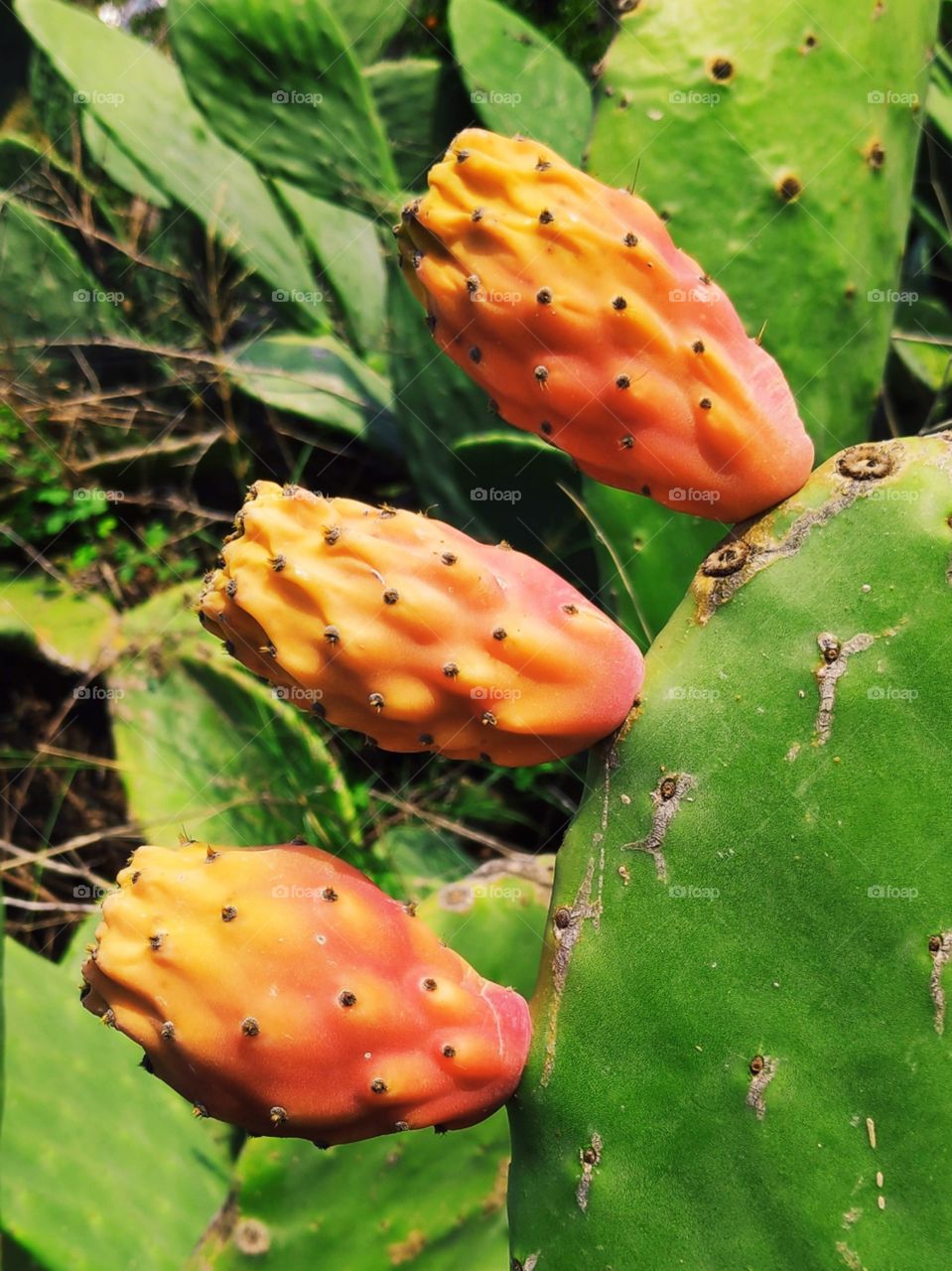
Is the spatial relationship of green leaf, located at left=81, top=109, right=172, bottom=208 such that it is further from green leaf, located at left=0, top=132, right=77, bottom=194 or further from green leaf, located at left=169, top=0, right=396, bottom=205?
green leaf, located at left=169, top=0, right=396, bottom=205

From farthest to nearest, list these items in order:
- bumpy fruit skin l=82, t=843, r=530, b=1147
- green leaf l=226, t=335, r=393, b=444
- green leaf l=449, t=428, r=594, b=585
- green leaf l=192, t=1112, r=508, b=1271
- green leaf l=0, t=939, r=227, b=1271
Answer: green leaf l=226, t=335, r=393, b=444, green leaf l=449, t=428, r=594, b=585, green leaf l=0, t=939, r=227, b=1271, green leaf l=192, t=1112, r=508, b=1271, bumpy fruit skin l=82, t=843, r=530, b=1147

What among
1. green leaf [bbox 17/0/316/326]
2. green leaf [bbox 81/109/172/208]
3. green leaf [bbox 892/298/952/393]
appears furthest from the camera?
green leaf [bbox 81/109/172/208]

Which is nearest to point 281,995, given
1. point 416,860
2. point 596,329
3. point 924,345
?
point 596,329

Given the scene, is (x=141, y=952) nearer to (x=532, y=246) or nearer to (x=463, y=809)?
(x=532, y=246)

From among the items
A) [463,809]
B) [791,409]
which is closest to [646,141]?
[791,409]

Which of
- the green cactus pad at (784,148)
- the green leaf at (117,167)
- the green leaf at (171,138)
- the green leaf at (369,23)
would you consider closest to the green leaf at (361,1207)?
the green cactus pad at (784,148)

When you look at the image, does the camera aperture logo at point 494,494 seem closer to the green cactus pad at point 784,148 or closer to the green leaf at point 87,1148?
the green cactus pad at point 784,148

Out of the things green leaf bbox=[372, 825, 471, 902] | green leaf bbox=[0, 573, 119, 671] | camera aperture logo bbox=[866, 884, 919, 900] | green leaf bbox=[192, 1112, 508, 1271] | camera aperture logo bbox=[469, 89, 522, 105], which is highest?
camera aperture logo bbox=[469, 89, 522, 105]

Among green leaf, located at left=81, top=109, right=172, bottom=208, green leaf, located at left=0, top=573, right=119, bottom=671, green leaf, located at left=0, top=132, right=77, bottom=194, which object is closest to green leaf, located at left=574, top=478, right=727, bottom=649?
green leaf, located at left=0, top=573, right=119, bottom=671
